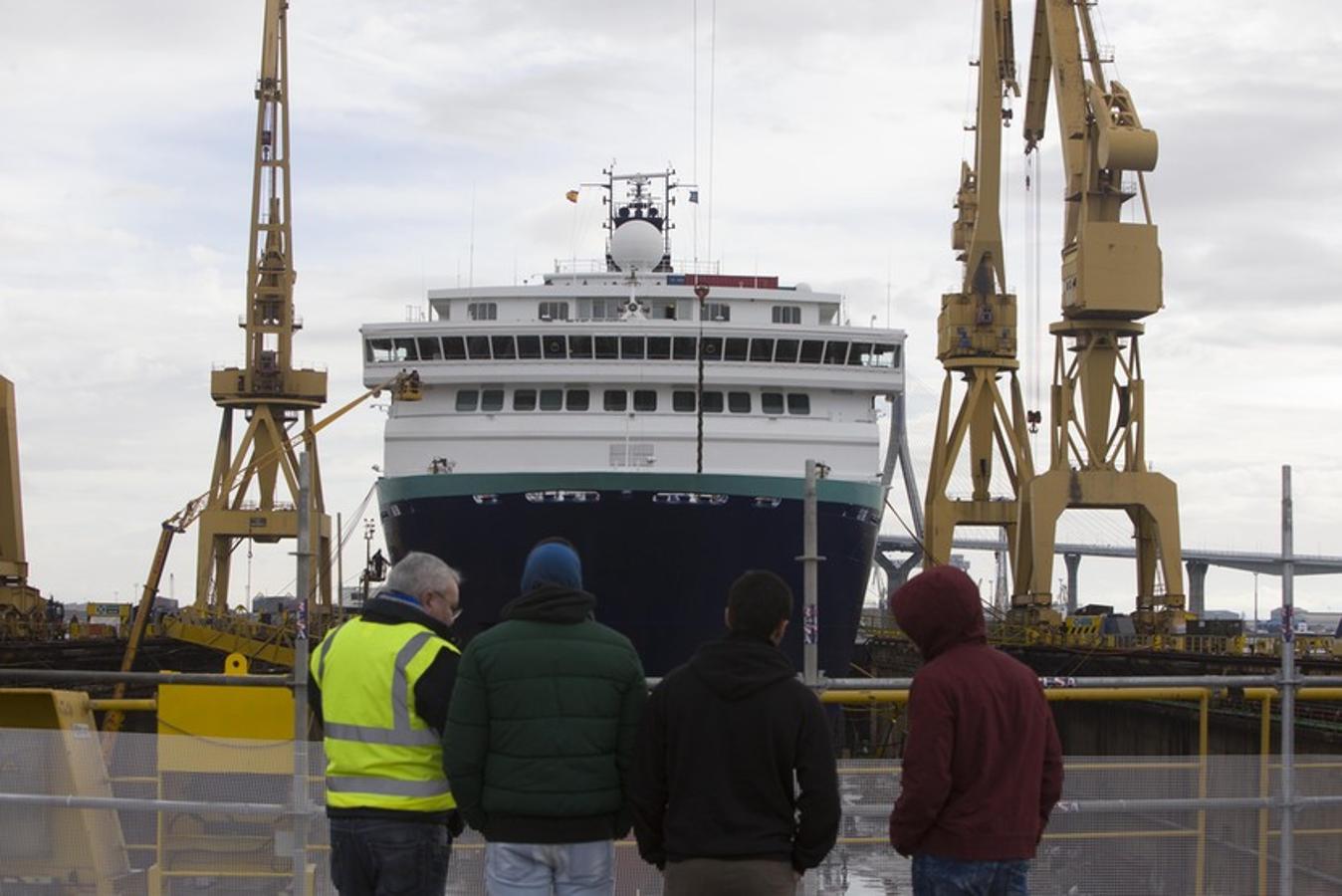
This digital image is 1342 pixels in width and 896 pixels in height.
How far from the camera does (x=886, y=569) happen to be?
11700cm

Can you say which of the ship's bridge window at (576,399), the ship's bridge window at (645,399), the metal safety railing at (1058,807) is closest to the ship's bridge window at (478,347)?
the ship's bridge window at (576,399)

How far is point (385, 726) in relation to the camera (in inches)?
246

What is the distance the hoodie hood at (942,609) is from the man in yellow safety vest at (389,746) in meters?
1.57

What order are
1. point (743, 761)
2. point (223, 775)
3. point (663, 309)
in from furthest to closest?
point (663, 309)
point (223, 775)
point (743, 761)

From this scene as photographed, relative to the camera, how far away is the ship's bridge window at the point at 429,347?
3119 cm

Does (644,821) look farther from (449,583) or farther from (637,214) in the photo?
(637,214)

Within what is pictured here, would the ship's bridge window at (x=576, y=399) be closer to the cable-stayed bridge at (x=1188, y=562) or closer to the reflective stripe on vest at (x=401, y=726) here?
the reflective stripe on vest at (x=401, y=726)

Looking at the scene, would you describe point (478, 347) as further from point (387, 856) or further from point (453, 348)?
point (387, 856)

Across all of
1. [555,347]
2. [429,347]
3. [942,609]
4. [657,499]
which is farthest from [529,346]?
[942,609]

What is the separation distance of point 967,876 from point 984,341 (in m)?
32.7

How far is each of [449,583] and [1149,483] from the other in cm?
2945

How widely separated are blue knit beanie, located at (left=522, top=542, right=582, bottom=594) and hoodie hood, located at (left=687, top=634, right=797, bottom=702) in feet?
1.79

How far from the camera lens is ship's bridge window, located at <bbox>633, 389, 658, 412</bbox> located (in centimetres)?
3022

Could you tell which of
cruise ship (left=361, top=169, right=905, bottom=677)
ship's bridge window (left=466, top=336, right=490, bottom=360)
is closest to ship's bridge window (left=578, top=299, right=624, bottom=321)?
cruise ship (left=361, top=169, right=905, bottom=677)
